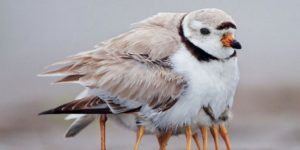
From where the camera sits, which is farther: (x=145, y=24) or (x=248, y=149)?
(x=248, y=149)

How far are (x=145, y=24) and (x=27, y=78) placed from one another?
547 cm

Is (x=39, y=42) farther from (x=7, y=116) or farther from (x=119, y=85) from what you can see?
(x=119, y=85)

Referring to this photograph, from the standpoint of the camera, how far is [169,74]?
31.9ft

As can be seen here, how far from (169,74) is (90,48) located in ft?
21.2

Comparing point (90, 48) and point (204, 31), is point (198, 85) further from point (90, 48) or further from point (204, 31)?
point (90, 48)

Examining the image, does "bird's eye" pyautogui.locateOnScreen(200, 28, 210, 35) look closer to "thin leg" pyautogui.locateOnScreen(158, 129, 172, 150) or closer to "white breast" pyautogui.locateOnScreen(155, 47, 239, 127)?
"white breast" pyautogui.locateOnScreen(155, 47, 239, 127)

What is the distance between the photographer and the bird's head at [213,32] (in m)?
9.56

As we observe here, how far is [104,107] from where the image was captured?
9.77 metres

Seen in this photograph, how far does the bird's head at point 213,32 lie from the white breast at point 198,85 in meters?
0.09

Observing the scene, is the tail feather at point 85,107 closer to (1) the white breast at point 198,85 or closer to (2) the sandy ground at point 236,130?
(1) the white breast at point 198,85

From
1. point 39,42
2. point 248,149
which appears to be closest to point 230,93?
point 248,149

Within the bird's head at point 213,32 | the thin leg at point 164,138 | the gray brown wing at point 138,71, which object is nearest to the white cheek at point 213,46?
the bird's head at point 213,32

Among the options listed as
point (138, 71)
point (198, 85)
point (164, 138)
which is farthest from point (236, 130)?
point (198, 85)

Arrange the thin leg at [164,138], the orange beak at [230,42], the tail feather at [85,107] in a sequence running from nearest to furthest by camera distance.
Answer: the orange beak at [230,42], the tail feather at [85,107], the thin leg at [164,138]
